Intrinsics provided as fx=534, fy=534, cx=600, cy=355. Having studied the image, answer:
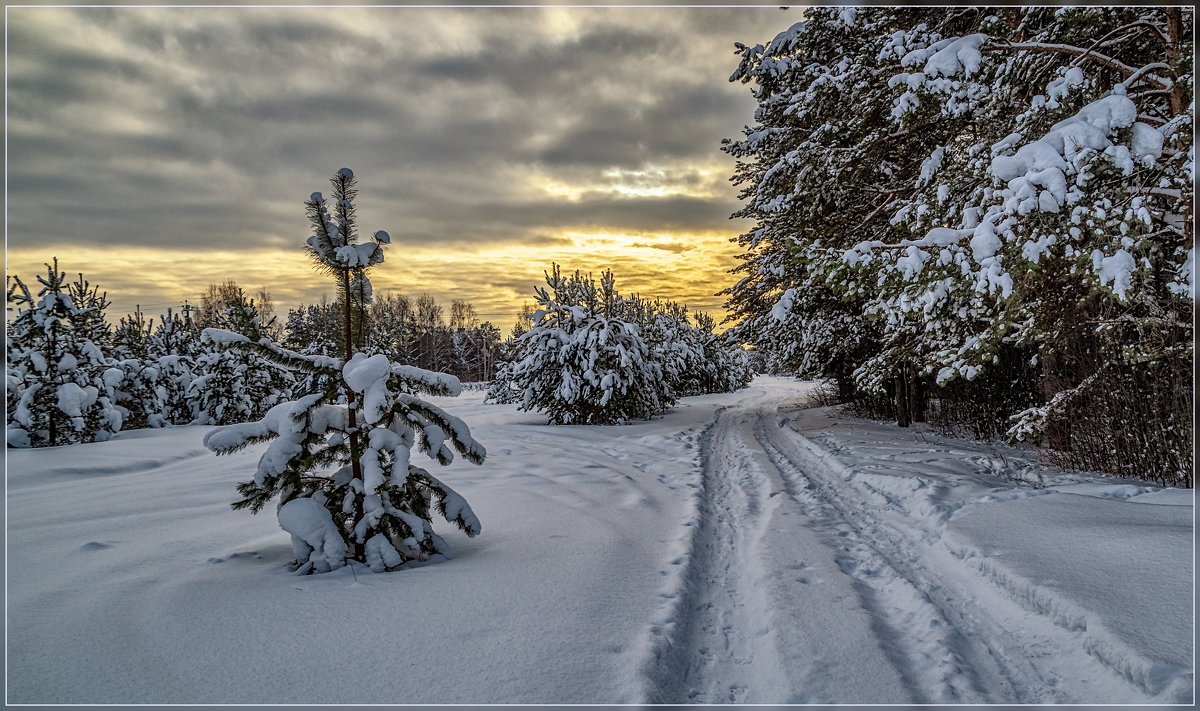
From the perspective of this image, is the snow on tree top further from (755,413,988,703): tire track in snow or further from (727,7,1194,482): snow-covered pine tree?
(755,413,988,703): tire track in snow

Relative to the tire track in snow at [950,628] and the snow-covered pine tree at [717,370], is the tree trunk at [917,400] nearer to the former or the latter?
the tire track in snow at [950,628]

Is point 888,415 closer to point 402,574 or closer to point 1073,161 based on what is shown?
point 1073,161

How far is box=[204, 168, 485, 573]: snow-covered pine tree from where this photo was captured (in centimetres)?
360

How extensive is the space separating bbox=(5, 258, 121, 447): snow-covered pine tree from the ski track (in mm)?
12746

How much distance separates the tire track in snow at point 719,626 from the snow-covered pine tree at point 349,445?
179 centimetres

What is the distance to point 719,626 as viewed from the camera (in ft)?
10.4

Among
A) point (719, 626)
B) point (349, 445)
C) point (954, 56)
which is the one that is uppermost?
point (954, 56)

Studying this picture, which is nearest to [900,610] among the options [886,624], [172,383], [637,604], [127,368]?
[886,624]

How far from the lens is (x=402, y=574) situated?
366 cm

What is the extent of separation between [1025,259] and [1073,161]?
0.86 meters

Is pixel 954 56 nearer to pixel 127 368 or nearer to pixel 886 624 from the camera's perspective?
pixel 886 624

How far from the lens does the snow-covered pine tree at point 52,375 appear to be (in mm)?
10383

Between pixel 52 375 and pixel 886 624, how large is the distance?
584 inches

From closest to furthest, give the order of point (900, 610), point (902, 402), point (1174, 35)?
point (900, 610), point (1174, 35), point (902, 402)
